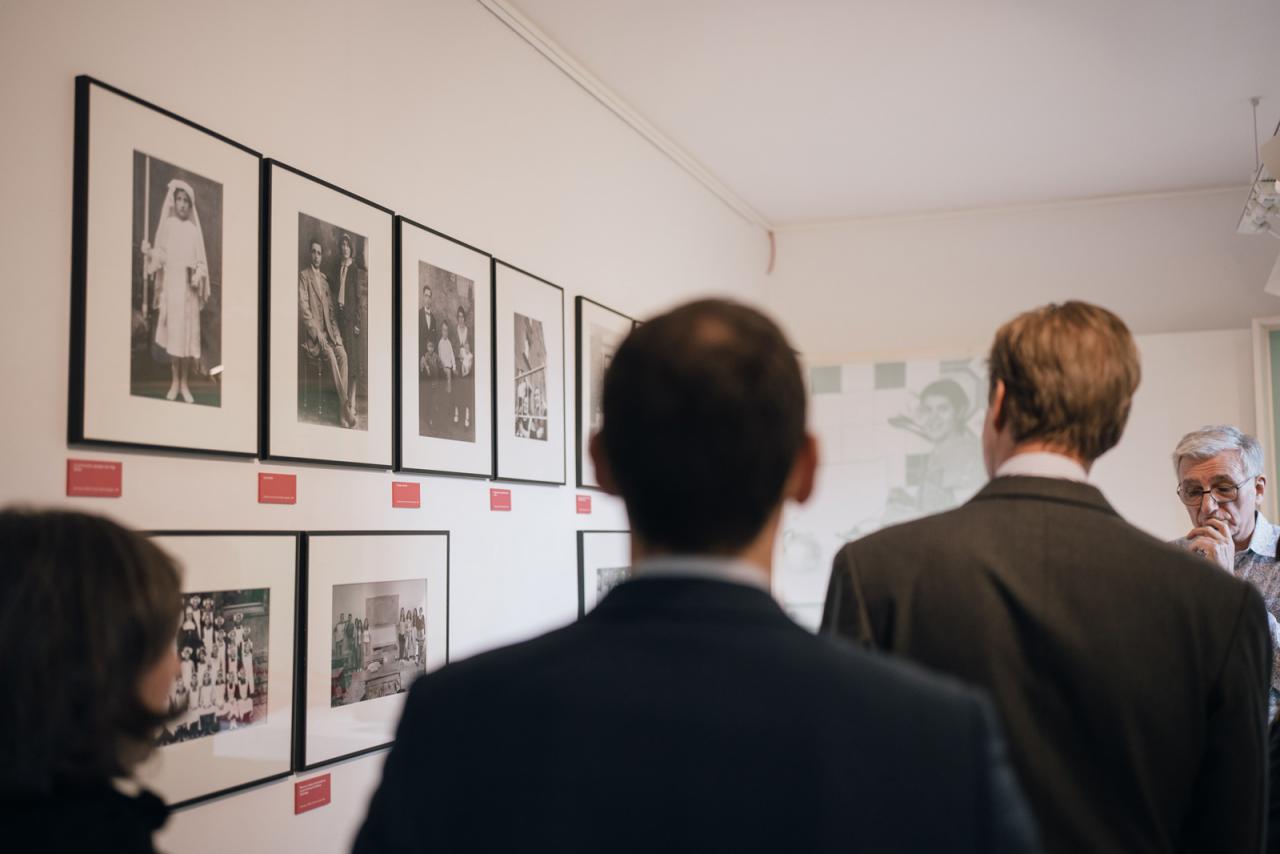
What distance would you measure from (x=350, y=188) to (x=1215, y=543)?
2536 millimetres

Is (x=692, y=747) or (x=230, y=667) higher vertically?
(x=692, y=747)

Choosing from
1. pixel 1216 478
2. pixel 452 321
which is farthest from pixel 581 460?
pixel 1216 478

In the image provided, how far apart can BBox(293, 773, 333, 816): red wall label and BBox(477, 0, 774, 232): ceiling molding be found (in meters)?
2.31

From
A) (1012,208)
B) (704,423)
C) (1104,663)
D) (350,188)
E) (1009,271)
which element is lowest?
(1104,663)

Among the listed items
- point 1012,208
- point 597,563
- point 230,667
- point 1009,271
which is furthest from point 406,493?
point 1012,208

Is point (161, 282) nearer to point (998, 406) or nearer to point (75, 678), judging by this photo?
point (75, 678)

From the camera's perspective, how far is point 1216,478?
11.2 feet

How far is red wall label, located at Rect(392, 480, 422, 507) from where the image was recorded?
2967 millimetres

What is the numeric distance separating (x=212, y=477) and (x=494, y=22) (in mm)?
1929

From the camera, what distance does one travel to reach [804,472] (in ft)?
2.93

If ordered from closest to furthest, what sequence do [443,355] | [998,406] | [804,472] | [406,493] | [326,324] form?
[804,472]
[998,406]
[326,324]
[406,493]
[443,355]

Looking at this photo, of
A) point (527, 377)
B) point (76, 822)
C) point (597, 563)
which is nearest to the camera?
point (76, 822)

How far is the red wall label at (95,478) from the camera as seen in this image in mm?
2020

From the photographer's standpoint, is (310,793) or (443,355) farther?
(443,355)
